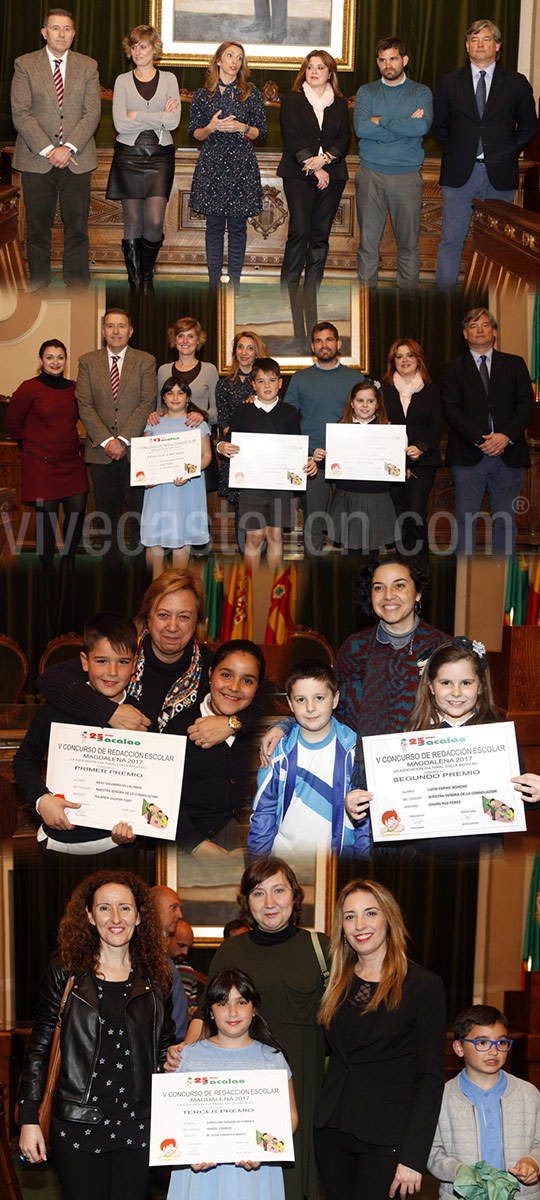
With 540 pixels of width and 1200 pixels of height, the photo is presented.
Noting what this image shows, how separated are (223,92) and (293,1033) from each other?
218 inches

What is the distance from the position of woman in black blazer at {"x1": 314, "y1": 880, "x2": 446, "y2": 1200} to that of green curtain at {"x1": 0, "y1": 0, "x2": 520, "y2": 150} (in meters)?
8.07

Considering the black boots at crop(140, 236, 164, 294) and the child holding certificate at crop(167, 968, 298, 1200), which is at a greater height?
the black boots at crop(140, 236, 164, 294)

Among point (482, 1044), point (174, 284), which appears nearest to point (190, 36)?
point (174, 284)

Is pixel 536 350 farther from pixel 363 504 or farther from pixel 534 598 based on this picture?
pixel 363 504

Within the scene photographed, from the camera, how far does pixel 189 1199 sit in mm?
3727

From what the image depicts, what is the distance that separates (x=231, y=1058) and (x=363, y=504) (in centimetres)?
340

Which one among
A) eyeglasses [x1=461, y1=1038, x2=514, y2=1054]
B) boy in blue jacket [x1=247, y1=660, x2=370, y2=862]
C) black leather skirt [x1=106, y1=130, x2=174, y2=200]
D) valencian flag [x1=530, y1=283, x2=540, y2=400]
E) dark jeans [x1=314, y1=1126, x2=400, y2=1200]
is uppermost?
black leather skirt [x1=106, y1=130, x2=174, y2=200]

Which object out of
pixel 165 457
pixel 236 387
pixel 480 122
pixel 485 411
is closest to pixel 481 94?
pixel 480 122

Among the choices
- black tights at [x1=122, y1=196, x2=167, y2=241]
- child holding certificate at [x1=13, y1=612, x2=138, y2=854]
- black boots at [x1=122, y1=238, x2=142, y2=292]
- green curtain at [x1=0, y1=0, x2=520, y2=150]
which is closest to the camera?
child holding certificate at [x1=13, y1=612, x2=138, y2=854]

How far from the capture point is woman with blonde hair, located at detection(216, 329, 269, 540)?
6.79 meters

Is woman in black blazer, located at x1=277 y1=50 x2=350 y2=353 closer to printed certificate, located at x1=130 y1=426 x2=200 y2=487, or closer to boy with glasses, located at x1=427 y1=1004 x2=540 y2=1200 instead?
printed certificate, located at x1=130 y1=426 x2=200 y2=487

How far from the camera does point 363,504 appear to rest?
6.60 metres

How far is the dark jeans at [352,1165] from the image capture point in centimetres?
372

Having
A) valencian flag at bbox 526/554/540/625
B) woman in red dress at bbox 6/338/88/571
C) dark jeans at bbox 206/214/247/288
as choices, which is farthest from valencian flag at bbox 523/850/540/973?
dark jeans at bbox 206/214/247/288
